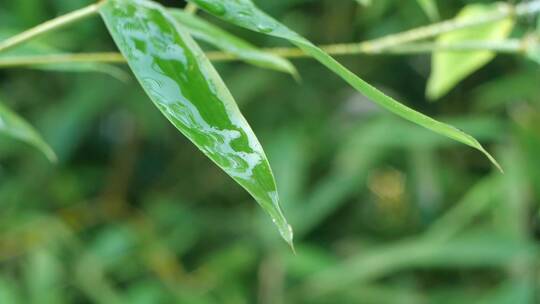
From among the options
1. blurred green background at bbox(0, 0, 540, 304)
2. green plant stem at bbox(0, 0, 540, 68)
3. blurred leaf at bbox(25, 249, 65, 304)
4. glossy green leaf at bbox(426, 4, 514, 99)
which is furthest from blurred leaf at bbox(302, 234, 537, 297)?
green plant stem at bbox(0, 0, 540, 68)

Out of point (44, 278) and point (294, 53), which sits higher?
point (294, 53)

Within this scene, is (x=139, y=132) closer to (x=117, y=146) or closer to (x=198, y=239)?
(x=117, y=146)

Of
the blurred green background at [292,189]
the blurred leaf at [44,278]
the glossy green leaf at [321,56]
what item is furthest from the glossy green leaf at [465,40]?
the blurred leaf at [44,278]

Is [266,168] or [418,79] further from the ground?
[266,168]

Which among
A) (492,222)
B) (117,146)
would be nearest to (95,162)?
(117,146)

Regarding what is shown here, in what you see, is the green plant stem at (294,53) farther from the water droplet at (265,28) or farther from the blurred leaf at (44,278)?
the blurred leaf at (44,278)

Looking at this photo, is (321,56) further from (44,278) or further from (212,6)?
(44,278)

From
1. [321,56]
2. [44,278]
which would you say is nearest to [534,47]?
[321,56]
